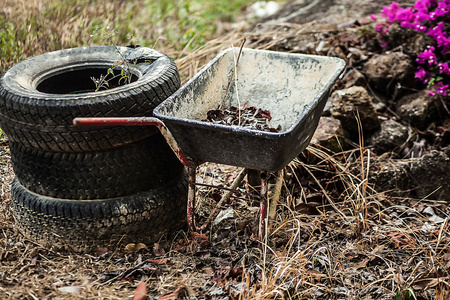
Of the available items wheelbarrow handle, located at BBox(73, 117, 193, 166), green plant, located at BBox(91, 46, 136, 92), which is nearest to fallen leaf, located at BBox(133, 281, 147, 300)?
wheelbarrow handle, located at BBox(73, 117, 193, 166)

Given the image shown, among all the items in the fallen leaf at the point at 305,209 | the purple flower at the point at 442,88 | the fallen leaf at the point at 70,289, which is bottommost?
the fallen leaf at the point at 305,209

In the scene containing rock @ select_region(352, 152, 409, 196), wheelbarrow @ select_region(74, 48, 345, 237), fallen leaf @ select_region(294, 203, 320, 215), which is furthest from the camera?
rock @ select_region(352, 152, 409, 196)

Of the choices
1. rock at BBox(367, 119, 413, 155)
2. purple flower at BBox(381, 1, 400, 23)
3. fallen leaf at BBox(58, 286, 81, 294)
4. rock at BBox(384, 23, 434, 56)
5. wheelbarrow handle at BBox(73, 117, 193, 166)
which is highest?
wheelbarrow handle at BBox(73, 117, 193, 166)

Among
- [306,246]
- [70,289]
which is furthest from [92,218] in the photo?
[306,246]

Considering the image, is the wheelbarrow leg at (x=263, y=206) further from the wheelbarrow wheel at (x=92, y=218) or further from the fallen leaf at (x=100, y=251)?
the fallen leaf at (x=100, y=251)

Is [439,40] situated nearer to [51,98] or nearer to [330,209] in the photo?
[330,209]

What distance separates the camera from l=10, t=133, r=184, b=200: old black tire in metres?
2.97

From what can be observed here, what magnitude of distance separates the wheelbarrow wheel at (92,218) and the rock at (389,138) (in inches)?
74.4

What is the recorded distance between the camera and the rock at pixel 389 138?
4.20 m

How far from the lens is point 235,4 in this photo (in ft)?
27.7

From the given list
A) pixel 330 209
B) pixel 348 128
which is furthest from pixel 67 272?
pixel 348 128

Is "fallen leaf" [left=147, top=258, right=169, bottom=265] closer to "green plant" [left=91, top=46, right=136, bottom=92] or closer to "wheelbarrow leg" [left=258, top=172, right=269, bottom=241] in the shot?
"wheelbarrow leg" [left=258, top=172, right=269, bottom=241]

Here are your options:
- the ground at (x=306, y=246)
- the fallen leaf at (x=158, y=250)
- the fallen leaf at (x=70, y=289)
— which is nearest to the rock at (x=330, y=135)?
the ground at (x=306, y=246)

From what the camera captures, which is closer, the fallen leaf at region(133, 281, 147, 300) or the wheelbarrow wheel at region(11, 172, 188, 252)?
the fallen leaf at region(133, 281, 147, 300)
